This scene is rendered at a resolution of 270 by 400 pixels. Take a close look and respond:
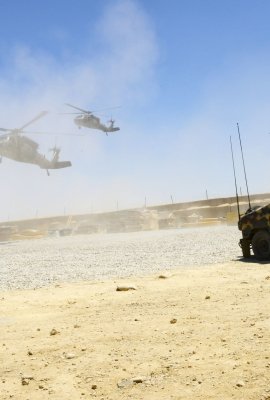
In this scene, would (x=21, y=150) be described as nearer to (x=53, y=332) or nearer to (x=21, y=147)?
(x=21, y=147)

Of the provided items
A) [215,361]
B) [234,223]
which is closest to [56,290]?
[215,361]

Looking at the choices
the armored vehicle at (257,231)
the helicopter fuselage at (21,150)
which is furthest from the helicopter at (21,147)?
the armored vehicle at (257,231)

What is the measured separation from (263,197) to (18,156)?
107ft

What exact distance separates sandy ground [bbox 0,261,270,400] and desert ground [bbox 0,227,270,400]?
1 centimetres

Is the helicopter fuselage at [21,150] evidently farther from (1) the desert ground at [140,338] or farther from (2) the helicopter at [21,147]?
(1) the desert ground at [140,338]

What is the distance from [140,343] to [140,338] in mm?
192

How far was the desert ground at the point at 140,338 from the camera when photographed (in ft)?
11.3

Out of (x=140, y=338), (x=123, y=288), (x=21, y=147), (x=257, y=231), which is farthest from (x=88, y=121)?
(x=140, y=338)

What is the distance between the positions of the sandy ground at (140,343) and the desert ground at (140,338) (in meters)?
0.01

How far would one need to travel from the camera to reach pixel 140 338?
473 centimetres

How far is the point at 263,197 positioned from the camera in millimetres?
52156

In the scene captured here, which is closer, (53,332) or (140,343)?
(140,343)

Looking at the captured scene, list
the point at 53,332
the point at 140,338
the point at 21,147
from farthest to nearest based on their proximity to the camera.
→ the point at 21,147, the point at 53,332, the point at 140,338

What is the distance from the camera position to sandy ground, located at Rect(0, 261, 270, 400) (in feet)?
11.3
